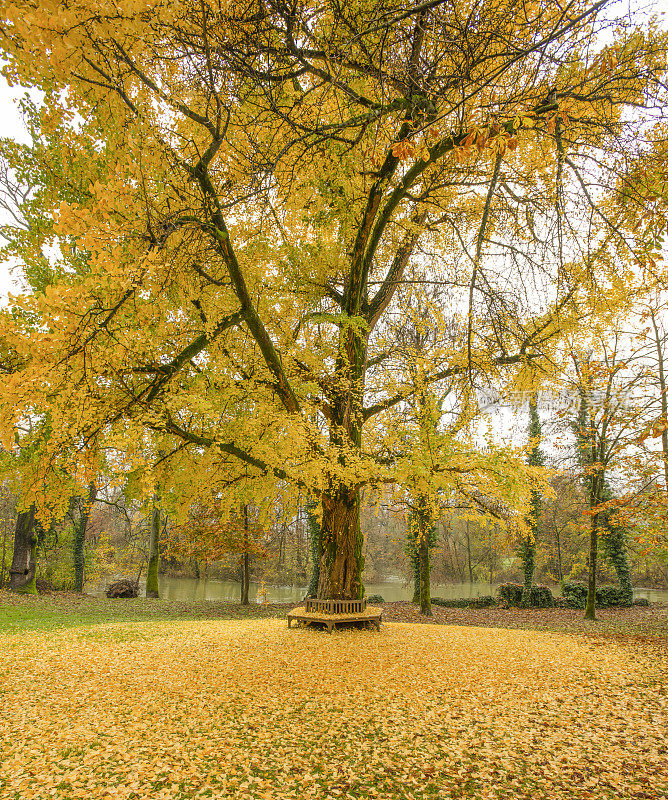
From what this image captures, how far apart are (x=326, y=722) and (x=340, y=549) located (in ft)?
16.8

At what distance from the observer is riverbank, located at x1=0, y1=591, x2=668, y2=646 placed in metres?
A: 10.3

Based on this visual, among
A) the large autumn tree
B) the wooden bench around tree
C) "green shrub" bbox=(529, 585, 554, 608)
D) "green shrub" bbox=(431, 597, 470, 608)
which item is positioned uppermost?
the large autumn tree

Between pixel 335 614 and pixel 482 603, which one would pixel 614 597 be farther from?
pixel 335 614

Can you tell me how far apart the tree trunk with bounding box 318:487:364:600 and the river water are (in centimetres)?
1052

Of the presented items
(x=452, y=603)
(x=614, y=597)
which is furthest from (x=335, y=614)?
(x=614, y=597)

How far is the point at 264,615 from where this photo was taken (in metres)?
13.2

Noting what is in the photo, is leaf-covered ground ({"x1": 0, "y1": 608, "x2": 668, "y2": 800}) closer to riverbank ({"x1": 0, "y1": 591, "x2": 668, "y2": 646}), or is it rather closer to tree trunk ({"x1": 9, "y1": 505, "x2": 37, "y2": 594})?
riverbank ({"x1": 0, "y1": 591, "x2": 668, "y2": 646})

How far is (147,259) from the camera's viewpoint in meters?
3.85

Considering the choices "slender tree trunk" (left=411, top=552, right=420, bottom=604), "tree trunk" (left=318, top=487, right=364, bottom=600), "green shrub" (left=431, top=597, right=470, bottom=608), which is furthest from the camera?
"slender tree trunk" (left=411, top=552, right=420, bottom=604)

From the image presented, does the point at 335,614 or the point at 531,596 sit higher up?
the point at 335,614

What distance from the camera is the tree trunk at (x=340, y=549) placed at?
9.57 metres

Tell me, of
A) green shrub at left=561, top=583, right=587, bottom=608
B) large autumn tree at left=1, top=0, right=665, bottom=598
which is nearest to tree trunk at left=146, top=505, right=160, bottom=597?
large autumn tree at left=1, top=0, right=665, bottom=598

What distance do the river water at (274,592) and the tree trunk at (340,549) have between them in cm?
1052

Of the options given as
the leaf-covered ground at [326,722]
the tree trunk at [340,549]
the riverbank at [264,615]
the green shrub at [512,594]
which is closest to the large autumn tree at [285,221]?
the tree trunk at [340,549]
